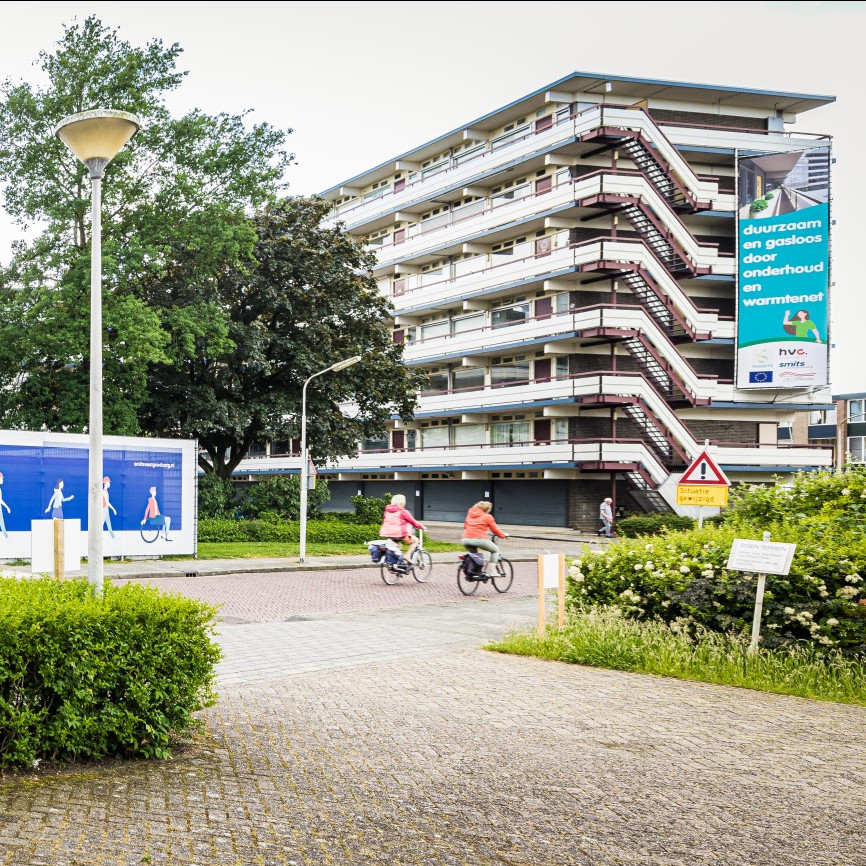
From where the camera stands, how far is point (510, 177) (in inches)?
1949

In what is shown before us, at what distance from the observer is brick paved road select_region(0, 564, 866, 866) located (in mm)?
4402

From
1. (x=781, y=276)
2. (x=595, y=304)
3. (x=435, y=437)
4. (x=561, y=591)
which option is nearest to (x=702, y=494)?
(x=561, y=591)

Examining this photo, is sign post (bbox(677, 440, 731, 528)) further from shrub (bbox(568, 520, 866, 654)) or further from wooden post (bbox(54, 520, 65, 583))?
wooden post (bbox(54, 520, 65, 583))

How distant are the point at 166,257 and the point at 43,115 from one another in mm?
5111

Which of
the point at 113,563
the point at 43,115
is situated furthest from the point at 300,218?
the point at 113,563

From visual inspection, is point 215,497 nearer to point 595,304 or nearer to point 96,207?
point 595,304

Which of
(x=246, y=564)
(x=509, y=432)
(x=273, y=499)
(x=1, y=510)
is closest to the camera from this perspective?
(x=1, y=510)

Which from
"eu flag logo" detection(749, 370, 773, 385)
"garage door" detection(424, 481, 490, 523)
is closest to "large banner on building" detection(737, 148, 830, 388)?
"eu flag logo" detection(749, 370, 773, 385)

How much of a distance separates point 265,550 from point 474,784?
22.4 meters

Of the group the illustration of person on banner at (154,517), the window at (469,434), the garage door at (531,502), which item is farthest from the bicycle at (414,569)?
the window at (469,434)

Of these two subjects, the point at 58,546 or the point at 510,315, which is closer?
the point at 58,546

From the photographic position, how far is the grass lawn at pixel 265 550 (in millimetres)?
25578

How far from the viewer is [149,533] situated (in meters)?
23.4

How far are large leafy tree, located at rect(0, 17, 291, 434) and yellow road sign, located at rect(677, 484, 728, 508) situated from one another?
561 inches
